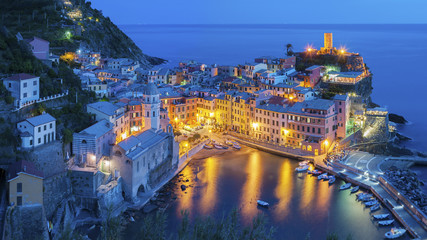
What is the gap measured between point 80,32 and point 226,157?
3093 cm

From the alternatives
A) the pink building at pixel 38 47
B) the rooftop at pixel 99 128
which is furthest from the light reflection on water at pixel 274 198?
the pink building at pixel 38 47

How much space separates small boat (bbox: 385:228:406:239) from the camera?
70.5 ft

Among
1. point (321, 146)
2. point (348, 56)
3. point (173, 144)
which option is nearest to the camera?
point (173, 144)

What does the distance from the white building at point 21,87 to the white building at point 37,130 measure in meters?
1.79

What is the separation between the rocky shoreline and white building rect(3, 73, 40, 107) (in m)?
20.2

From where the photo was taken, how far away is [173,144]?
Result: 29.4 meters

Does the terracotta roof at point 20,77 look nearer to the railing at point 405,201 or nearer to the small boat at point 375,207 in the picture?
the small boat at point 375,207

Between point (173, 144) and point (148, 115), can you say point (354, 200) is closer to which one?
point (173, 144)

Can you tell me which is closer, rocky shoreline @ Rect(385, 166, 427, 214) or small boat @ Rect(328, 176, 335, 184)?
rocky shoreline @ Rect(385, 166, 427, 214)

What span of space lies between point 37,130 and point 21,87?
314 cm

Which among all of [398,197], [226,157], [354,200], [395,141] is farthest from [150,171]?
[395,141]

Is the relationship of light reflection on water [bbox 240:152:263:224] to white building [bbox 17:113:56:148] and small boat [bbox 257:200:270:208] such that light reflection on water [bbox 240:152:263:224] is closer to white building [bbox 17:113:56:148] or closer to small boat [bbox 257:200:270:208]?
small boat [bbox 257:200:270:208]

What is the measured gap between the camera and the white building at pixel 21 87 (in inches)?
959

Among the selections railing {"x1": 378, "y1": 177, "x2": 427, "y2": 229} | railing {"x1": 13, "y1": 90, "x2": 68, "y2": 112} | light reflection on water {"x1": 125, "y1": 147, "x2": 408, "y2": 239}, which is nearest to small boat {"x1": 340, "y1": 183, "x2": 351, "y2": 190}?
light reflection on water {"x1": 125, "y1": 147, "x2": 408, "y2": 239}
